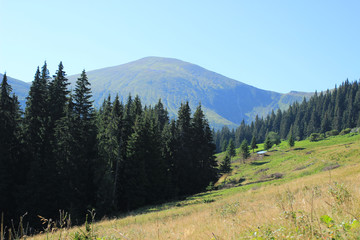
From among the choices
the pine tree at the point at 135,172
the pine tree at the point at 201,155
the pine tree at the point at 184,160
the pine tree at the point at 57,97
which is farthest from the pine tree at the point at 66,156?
the pine tree at the point at 201,155

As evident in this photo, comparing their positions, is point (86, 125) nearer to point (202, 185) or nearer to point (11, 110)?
Answer: point (11, 110)

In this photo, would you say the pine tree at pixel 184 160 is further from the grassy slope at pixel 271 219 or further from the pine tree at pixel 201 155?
the grassy slope at pixel 271 219

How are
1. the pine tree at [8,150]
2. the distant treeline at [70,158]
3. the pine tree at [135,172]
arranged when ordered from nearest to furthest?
the pine tree at [8,150] < the distant treeline at [70,158] < the pine tree at [135,172]

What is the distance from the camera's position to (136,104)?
50656mm

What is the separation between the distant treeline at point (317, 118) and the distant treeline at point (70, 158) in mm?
103127

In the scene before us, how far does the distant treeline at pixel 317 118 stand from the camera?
12412 centimetres

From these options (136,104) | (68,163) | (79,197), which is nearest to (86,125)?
(68,163)

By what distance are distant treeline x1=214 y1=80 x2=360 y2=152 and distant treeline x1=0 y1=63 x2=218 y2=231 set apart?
103127 mm

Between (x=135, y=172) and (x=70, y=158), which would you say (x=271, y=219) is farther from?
(x=135, y=172)

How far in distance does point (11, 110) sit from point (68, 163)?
9.97m

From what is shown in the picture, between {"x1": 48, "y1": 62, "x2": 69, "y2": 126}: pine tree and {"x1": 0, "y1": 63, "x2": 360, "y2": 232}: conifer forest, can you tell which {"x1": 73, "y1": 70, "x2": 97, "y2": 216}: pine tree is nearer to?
{"x1": 0, "y1": 63, "x2": 360, "y2": 232}: conifer forest

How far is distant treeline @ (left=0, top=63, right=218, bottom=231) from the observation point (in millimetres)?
27234

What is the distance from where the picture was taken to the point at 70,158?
29.4 m

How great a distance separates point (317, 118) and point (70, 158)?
147950 millimetres
